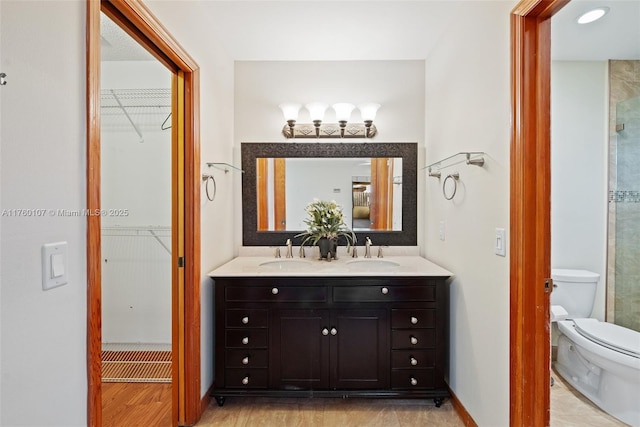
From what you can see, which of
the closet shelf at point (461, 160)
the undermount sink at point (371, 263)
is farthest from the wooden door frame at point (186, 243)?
the closet shelf at point (461, 160)

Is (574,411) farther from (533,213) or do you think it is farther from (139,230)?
(139,230)

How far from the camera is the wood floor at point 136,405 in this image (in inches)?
76.3

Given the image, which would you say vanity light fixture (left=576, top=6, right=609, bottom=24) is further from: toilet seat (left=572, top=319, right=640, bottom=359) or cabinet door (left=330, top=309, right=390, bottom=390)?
cabinet door (left=330, top=309, right=390, bottom=390)

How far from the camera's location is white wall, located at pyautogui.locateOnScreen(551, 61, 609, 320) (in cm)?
241

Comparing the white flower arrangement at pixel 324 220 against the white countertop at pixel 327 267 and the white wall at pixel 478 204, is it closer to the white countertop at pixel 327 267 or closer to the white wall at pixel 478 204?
the white countertop at pixel 327 267

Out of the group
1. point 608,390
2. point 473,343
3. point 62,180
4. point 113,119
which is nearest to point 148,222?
point 113,119

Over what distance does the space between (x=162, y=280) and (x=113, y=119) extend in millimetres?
1443

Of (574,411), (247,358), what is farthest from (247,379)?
(574,411)

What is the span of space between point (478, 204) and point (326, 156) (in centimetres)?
134

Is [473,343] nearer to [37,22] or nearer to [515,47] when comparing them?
[515,47]

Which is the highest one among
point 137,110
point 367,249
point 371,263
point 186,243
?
point 137,110

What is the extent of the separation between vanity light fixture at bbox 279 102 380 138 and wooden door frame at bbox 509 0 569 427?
51.1 inches

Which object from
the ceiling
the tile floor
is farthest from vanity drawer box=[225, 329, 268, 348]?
the ceiling

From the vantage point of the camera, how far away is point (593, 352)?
76.4 inches
